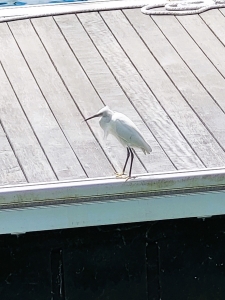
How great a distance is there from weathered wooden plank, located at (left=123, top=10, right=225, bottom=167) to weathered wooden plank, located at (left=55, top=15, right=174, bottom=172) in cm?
19

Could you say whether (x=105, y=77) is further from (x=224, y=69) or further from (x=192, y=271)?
(x=192, y=271)

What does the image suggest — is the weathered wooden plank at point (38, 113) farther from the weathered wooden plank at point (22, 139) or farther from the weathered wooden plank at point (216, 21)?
the weathered wooden plank at point (216, 21)

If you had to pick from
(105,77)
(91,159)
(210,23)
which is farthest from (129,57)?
(91,159)

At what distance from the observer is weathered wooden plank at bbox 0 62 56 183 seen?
4.02m

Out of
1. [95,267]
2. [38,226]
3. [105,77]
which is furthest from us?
[105,77]

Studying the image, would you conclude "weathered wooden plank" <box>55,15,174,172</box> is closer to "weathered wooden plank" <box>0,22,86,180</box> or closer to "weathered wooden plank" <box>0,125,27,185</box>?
"weathered wooden plank" <box>0,22,86,180</box>

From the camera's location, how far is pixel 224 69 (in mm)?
4895

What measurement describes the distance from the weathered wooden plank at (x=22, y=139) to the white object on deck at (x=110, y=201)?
30 cm

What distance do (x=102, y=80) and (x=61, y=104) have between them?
353mm

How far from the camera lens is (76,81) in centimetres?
477

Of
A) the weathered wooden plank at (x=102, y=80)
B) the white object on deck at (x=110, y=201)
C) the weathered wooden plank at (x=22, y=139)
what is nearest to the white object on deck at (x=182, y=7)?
the weathered wooden plank at (x=102, y=80)

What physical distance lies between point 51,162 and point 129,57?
1187 millimetres

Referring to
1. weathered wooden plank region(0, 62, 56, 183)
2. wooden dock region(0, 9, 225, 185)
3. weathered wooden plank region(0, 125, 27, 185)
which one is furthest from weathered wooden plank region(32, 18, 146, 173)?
weathered wooden plank region(0, 125, 27, 185)

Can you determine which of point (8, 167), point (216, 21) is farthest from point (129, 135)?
point (216, 21)
